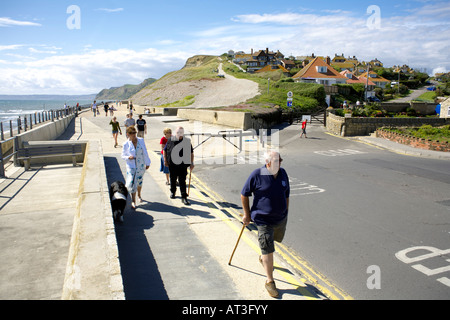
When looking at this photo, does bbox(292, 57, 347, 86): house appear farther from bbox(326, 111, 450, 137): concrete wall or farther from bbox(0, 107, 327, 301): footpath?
bbox(0, 107, 327, 301): footpath

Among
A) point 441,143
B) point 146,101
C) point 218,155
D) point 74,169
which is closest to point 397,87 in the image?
point 146,101

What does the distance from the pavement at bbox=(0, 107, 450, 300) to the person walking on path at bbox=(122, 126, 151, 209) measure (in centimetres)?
63

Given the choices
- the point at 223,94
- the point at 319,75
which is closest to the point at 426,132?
the point at 223,94

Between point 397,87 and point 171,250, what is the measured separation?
104485mm

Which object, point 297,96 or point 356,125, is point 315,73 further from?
point 356,125

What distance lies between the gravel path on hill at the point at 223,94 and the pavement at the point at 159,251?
3820 cm

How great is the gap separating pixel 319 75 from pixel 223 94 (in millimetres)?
24798

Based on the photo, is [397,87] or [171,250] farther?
[397,87]

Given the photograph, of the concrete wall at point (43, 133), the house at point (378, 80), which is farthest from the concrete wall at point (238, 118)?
the house at point (378, 80)

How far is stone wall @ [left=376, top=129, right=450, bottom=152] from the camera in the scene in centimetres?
1937

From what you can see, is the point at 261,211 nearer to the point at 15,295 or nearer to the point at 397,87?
the point at 15,295

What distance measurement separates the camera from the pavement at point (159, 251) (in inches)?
186

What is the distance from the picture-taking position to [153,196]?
8852 millimetres

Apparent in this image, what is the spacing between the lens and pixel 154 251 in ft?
18.9
